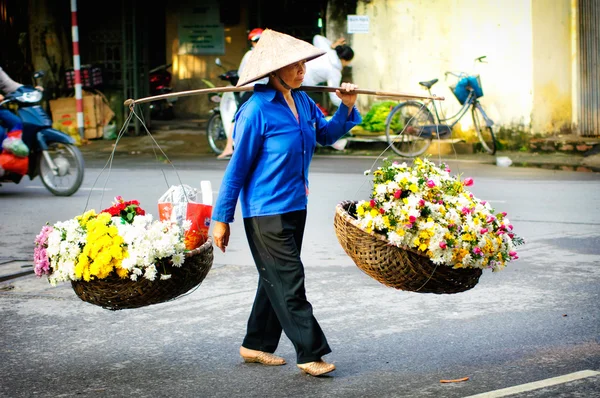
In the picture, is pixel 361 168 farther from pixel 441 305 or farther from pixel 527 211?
pixel 441 305

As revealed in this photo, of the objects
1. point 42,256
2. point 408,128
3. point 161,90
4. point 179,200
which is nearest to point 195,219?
point 179,200

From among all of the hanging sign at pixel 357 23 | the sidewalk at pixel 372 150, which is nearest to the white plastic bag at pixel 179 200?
the sidewalk at pixel 372 150

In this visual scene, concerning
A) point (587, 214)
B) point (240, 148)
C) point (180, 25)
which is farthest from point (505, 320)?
point (180, 25)

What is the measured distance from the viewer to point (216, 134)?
15859 millimetres

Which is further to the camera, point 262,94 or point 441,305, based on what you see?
point 441,305

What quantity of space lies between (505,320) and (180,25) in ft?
52.9

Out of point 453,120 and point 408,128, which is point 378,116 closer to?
point 408,128

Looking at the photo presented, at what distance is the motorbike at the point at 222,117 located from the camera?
15047 millimetres

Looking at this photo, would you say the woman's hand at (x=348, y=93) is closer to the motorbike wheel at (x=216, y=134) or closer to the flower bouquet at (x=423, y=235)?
the flower bouquet at (x=423, y=235)

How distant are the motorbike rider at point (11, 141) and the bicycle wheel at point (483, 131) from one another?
7.23 meters

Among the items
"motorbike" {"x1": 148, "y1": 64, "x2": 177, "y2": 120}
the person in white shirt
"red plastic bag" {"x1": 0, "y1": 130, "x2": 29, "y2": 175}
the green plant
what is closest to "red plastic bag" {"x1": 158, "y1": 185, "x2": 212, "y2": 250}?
"red plastic bag" {"x1": 0, "y1": 130, "x2": 29, "y2": 175}

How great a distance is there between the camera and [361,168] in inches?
540

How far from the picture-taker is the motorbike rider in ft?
35.8

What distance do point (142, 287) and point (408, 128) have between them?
10979 millimetres
